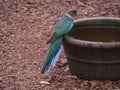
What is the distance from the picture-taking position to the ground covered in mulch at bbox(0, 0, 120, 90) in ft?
14.3

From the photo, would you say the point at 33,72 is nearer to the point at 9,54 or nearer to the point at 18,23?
the point at 9,54

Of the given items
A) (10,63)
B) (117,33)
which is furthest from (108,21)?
(10,63)

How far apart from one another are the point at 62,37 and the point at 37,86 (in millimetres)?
626

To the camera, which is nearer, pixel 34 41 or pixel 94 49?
pixel 94 49

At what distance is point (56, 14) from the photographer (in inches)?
245

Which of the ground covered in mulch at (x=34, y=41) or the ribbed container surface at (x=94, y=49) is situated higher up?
the ribbed container surface at (x=94, y=49)

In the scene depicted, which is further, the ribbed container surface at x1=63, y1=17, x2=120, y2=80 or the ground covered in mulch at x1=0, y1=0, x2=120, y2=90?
the ground covered in mulch at x1=0, y1=0, x2=120, y2=90

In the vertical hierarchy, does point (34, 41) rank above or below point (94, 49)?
below

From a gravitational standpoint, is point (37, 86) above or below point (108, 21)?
below

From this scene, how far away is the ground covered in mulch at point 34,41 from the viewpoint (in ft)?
14.3

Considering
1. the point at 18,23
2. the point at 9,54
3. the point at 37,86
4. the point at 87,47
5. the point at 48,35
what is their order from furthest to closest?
the point at 18,23
the point at 48,35
the point at 9,54
the point at 37,86
the point at 87,47

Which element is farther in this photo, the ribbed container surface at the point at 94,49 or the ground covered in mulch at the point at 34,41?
the ground covered in mulch at the point at 34,41

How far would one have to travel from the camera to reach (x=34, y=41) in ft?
18.0

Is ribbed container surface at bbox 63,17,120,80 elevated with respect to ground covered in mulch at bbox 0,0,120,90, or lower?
elevated
